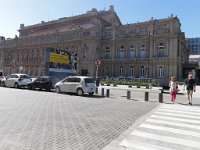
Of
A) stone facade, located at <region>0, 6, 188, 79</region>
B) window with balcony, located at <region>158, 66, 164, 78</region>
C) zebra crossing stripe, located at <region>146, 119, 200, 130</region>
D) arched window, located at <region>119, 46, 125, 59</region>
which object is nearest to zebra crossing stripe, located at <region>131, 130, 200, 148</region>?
zebra crossing stripe, located at <region>146, 119, 200, 130</region>

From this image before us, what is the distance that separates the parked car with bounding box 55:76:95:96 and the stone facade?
77.5 ft

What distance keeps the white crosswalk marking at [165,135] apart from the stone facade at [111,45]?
121 feet

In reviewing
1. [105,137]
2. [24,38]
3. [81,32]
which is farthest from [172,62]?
[24,38]

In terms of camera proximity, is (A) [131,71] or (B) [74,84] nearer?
(B) [74,84]

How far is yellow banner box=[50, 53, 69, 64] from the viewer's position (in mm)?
30016

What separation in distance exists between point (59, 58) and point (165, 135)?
82.7ft

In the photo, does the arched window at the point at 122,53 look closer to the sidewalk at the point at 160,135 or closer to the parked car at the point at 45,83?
the parked car at the point at 45,83

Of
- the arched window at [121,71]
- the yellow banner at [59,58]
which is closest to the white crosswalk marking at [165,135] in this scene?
the yellow banner at [59,58]

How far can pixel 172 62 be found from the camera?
1842 inches

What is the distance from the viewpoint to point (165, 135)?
7379 mm

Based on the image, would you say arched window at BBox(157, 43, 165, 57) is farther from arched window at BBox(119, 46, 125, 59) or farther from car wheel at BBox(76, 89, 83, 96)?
car wheel at BBox(76, 89, 83, 96)

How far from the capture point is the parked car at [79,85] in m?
20.0

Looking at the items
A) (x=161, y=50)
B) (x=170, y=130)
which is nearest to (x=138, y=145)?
(x=170, y=130)

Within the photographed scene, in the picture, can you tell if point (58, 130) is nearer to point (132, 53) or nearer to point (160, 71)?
point (160, 71)
